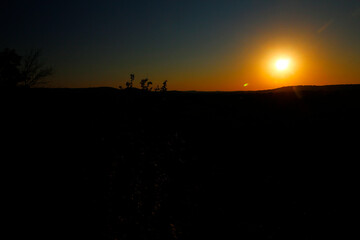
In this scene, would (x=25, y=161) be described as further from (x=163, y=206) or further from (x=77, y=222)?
(x=163, y=206)

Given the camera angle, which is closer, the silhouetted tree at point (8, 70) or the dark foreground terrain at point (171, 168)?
the dark foreground terrain at point (171, 168)

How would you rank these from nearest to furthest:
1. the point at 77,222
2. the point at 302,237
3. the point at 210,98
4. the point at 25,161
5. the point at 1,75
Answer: the point at 302,237 → the point at 77,222 → the point at 25,161 → the point at 210,98 → the point at 1,75

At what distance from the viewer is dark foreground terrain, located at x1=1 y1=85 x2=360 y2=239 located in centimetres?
637

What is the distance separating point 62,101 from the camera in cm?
1248

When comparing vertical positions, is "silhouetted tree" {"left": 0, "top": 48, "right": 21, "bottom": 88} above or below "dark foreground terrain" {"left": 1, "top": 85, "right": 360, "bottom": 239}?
above

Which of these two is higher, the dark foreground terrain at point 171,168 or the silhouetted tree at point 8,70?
the silhouetted tree at point 8,70

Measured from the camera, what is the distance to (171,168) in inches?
366

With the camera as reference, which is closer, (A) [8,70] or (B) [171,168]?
(B) [171,168]

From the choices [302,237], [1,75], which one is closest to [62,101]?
[302,237]

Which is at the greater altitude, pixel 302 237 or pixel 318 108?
pixel 318 108

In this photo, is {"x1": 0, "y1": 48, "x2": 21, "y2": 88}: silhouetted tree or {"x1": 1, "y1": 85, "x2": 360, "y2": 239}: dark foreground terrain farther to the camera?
{"x1": 0, "y1": 48, "x2": 21, "y2": 88}: silhouetted tree

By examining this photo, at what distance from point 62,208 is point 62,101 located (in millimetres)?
7168

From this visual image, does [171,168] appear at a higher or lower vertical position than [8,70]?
lower

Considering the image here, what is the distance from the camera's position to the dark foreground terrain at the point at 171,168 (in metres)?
6.37
